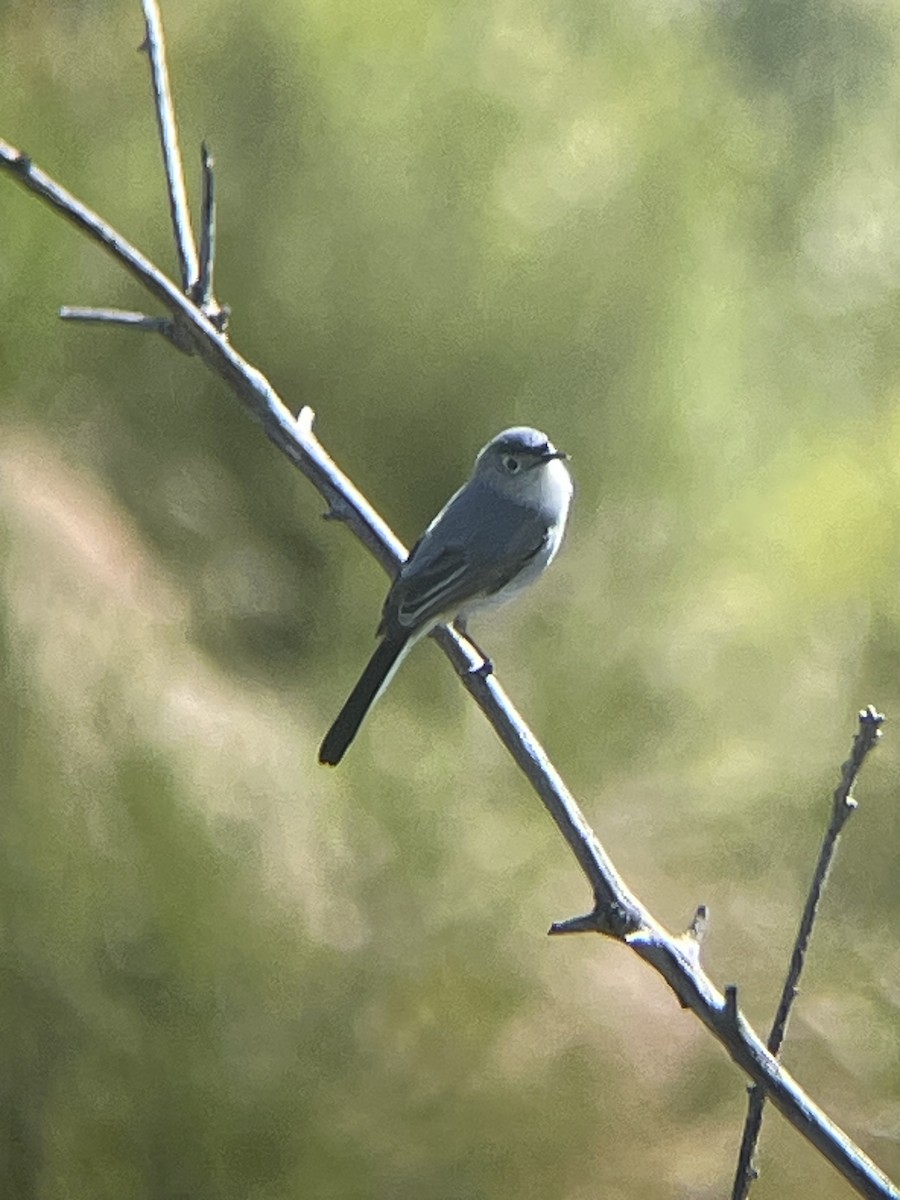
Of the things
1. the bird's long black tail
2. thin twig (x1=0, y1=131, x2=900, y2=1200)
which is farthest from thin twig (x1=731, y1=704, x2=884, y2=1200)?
the bird's long black tail

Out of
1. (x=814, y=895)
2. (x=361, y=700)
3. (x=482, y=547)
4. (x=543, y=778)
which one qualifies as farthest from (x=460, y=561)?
(x=814, y=895)

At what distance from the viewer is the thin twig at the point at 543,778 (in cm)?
67

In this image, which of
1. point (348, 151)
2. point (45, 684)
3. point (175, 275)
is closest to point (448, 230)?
point (348, 151)

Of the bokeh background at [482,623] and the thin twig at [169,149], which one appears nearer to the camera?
the thin twig at [169,149]

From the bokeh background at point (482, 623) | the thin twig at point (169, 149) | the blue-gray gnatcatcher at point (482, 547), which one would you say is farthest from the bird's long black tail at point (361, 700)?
the thin twig at point (169, 149)

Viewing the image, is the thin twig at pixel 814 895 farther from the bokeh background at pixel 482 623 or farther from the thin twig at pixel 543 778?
the bokeh background at pixel 482 623

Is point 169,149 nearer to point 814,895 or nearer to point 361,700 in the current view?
point 361,700

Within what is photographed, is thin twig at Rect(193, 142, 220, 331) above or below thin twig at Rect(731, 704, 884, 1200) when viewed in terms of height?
above

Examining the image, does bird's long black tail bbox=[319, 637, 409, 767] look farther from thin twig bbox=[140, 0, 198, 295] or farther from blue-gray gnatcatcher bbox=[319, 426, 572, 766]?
thin twig bbox=[140, 0, 198, 295]

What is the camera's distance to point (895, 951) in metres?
1.10

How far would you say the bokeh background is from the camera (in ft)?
3.65

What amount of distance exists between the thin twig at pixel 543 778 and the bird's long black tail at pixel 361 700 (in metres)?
0.04

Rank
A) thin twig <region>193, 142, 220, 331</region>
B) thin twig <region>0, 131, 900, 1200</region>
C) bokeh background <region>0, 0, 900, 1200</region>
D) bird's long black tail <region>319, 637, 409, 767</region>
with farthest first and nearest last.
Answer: bokeh background <region>0, 0, 900, 1200</region> < bird's long black tail <region>319, 637, 409, 767</region> < thin twig <region>193, 142, 220, 331</region> < thin twig <region>0, 131, 900, 1200</region>

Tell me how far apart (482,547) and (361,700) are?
16 centimetres
